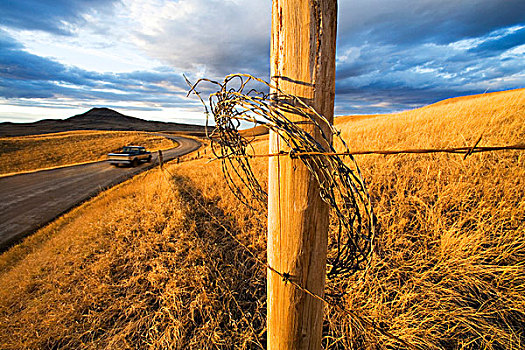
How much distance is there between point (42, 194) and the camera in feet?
35.1

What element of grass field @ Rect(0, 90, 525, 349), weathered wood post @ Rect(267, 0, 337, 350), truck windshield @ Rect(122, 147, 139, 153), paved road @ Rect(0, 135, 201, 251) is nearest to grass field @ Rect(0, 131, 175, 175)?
paved road @ Rect(0, 135, 201, 251)

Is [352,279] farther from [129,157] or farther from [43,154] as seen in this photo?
[43,154]

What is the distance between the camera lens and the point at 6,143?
2714cm

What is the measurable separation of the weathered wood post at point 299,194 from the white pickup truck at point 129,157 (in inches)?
704

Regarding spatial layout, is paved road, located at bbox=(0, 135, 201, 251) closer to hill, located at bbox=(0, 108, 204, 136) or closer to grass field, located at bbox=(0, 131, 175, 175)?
grass field, located at bbox=(0, 131, 175, 175)

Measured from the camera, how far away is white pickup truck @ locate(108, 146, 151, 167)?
53.5ft

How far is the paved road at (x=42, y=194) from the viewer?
756 centimetres

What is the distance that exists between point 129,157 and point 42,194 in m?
6.09

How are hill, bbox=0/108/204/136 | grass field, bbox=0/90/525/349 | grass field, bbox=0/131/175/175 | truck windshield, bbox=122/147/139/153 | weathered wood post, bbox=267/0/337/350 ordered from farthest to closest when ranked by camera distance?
hill, bbox=0/108/204/136, grass field, bbox=0/131/175/175, truck windshield, bbox=122/147/139/153, grass field, bbox=0/90/525/349, weathered wood post, bbox=267/0/337/350

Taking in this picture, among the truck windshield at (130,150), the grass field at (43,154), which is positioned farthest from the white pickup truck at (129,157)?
the grass field at (43,154)

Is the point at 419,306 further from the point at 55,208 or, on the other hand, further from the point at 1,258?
the point at 55,208

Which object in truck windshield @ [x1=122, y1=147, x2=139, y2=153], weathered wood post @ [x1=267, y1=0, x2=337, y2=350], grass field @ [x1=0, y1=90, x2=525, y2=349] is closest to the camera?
weathered wood post @ [x1=267, y1=0, x2=337, y2=350]

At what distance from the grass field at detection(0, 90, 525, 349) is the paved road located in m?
4.20

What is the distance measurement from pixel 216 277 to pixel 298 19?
113 inches
